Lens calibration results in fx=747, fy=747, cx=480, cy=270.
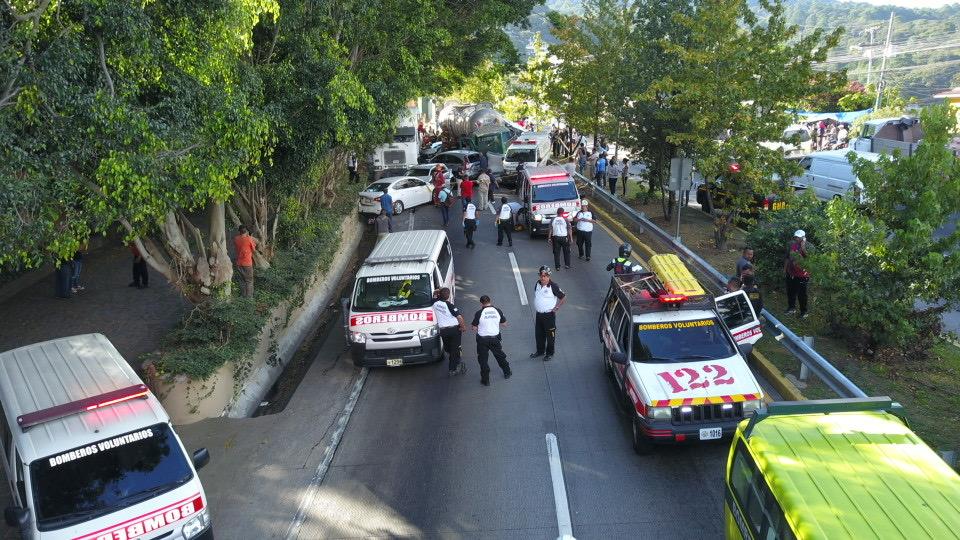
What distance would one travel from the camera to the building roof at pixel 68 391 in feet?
26.0

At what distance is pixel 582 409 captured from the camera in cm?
1135

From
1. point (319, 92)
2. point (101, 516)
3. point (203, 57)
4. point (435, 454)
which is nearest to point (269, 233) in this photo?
point (319, 92)

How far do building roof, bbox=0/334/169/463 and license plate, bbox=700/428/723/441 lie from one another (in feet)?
20.7

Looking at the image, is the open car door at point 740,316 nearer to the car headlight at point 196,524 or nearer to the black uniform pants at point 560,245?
the black uniform pants at point 560,245

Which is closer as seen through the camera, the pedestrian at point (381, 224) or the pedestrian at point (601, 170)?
the pedestrian at point (381, 224)

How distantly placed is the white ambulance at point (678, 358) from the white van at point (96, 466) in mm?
5429

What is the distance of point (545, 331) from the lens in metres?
13.1

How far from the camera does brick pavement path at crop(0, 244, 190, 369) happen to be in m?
15.2

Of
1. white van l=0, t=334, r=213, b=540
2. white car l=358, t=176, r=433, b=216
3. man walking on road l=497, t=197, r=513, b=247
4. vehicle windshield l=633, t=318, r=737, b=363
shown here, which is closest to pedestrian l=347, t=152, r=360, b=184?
white car l=358, t=176, r=433, b=216

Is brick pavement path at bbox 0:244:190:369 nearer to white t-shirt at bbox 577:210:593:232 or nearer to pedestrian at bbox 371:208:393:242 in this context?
pedestrian at bbox 371:208:393:242

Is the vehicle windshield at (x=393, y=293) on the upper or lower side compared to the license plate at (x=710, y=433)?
upper

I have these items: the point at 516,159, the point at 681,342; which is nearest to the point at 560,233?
the point at 681,342

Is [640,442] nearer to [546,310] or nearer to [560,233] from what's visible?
[546,310]

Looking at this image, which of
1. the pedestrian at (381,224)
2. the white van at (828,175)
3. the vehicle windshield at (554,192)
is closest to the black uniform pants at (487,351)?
the vehicle windshield at (554,192)
